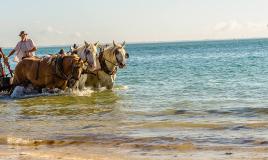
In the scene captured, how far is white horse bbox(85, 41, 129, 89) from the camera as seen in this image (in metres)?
16.1

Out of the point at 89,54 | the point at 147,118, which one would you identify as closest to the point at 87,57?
the point at 89,54

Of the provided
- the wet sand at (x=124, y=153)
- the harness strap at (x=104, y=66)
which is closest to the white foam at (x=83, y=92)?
the harness strap at (x=104, y=66)

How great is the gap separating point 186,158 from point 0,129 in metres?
4.51

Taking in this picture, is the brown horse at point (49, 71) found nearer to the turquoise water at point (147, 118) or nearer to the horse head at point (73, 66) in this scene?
the horse head at point (73, 66)

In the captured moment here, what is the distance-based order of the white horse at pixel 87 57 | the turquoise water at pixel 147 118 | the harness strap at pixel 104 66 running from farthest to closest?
the harness strap at pixel 104 66 < the white horse at pixel 87 57 < the turquoise water at pixel 147 118

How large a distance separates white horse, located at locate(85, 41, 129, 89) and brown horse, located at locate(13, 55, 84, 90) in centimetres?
122

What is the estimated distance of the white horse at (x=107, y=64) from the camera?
52.8ft

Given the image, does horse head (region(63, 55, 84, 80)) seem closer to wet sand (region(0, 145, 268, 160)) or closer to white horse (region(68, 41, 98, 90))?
white horse (region(68, 41, 98, 90))

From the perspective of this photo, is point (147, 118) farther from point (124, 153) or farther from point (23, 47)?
point (23, 47)

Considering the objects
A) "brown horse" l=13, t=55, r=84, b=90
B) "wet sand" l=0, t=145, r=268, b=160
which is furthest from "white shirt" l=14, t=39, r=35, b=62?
"wet sand" l=0, t=145, r=268, b=160

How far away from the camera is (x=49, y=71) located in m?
14.9

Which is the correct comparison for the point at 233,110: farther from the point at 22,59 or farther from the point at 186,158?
the point at 22,59

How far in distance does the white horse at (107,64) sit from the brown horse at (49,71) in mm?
1225

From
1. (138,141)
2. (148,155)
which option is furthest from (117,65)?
(148,155)
